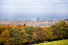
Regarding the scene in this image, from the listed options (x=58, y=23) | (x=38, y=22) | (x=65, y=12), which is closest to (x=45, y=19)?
(x=38, y=22)

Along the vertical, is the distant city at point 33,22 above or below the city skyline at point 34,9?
below

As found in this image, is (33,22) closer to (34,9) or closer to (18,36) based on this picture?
(34,9)

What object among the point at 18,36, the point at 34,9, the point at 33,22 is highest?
the point at 34,9

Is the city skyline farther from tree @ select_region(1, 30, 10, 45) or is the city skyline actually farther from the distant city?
tree @ select_region(1, 30, 10, 45)

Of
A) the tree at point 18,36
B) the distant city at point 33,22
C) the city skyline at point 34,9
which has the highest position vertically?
the city skyline at point 34,9

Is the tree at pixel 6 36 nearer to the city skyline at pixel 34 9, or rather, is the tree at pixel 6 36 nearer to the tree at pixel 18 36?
the tree at pixel 18 36

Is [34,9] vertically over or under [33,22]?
over

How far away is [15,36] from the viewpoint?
353 cm

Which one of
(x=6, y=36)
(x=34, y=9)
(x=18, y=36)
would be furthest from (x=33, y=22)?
(x=6, y=36)

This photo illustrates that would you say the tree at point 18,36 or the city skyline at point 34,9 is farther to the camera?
the city skyline at point 34,9

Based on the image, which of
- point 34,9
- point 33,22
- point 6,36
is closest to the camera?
point 6,36

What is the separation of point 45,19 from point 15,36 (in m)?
1.40

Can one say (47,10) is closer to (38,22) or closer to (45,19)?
(45,19)

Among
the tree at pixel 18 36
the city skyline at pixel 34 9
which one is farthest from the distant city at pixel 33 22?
the tree at pixel 18 36
